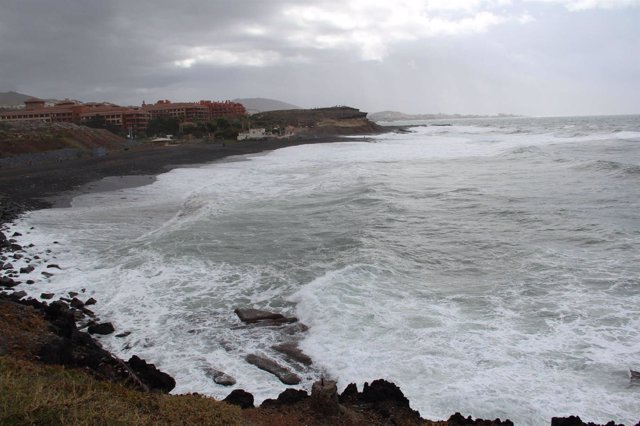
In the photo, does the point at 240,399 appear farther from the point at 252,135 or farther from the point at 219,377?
the point at 252,135

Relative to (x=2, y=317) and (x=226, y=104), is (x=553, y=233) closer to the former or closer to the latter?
(x=2, y=317)

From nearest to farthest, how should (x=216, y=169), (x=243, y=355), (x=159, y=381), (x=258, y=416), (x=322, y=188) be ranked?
(x=258, y=416) → (x=159, y=381) → (x=243, y=355) → (x=322, y=188) → (x=216, y=169)

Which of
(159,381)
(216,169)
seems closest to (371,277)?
(159,381)

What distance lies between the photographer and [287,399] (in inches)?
235

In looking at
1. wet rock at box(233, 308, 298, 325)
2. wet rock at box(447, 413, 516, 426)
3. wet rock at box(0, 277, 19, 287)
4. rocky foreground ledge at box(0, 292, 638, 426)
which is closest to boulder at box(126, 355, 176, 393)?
rocky foreground ledge at box(0, 292, 638, 426)

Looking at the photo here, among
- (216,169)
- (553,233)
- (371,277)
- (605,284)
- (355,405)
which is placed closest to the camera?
(355,405)

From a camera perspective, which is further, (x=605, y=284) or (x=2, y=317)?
(x=605, y=284)

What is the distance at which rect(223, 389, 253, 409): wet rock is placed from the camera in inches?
235

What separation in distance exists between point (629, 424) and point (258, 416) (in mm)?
4445

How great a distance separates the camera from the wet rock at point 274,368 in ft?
22.6

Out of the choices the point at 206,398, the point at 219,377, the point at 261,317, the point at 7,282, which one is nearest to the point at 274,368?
the point at 219,377

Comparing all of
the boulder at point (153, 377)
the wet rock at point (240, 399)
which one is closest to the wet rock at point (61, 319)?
the boulder at point (153, 377)

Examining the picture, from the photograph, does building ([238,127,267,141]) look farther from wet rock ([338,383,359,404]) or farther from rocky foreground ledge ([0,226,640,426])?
wet rock ([338,383,359,404])

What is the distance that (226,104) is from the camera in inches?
5236
